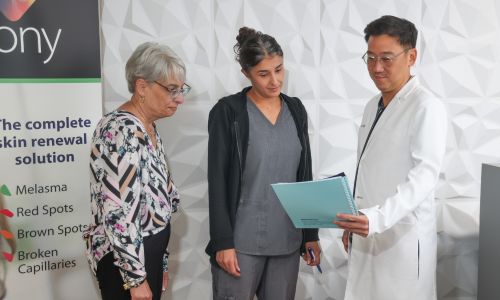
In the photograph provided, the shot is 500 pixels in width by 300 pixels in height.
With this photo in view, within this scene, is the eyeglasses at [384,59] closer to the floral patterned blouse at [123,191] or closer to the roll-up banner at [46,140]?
the floral patterned blouse at [123,191]

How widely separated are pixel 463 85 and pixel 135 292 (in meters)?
2.29

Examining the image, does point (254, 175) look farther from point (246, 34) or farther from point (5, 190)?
point (5, 190)

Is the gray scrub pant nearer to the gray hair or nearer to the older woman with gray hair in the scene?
the older woman with gray hair

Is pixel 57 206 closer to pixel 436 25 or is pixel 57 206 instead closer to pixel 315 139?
pixel 315 139

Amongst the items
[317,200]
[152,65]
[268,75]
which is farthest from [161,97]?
[317,200]

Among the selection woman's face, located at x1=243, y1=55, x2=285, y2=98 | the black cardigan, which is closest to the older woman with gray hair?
the black cardigan

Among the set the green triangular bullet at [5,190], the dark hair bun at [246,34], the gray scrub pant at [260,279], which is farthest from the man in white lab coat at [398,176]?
the green triangular bullet at [5,190]

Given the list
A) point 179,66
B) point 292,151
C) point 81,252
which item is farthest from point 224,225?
point 81,252

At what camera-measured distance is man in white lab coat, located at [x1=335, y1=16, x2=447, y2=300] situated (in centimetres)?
183

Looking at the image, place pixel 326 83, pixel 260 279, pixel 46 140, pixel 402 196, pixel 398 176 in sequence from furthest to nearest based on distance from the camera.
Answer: pixel 326 83, pixel 46 140, pixel 260 279, pixel 398 176, pixel 402 196

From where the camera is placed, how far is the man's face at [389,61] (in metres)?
1.96

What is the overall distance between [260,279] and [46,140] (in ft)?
4.05

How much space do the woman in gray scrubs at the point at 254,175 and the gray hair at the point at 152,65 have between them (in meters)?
0.34

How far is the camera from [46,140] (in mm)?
2420
